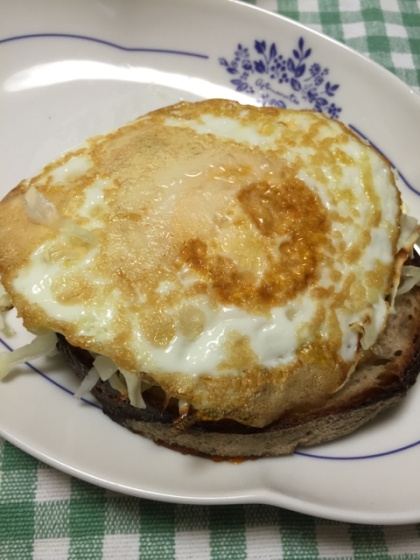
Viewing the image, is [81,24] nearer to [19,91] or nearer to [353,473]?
[19,91]

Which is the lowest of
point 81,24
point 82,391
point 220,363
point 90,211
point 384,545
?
point 384,545

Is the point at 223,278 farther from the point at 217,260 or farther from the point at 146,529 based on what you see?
the point at 146,529

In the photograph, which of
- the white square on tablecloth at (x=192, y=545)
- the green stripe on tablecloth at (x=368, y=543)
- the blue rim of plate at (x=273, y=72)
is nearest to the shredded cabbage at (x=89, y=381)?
the white square on tablecloth at (x=192, y=545)

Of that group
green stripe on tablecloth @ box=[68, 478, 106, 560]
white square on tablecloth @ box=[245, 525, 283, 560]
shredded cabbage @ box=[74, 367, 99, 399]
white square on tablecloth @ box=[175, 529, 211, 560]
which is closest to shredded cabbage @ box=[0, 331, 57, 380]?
shredded cabbage @ box=[74, 367, 99, 399]

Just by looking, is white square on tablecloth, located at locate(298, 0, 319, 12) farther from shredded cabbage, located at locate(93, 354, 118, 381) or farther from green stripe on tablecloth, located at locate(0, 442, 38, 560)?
green stripe on tablecloth, located at locate(0, 442, 38, 560)

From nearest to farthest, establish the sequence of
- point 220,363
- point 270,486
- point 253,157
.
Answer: point 220,363 → point 270,486 → point 253,157

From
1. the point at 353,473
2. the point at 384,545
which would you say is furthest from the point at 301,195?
the point at 384,545
